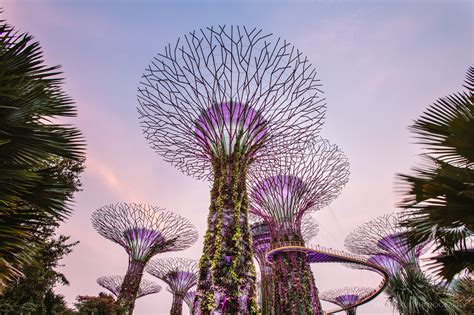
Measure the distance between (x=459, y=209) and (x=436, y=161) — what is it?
2.73 ft

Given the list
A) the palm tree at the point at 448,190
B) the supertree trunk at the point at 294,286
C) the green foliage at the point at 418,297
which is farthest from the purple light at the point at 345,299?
the palm tree at the point at 448,190

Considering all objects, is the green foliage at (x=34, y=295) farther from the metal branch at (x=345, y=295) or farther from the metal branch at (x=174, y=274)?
the metal branch at (x=345, y=295)

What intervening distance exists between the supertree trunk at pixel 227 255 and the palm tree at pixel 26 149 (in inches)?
146

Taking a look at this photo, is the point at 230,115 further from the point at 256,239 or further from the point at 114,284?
the point at 114,284

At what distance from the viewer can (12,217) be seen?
3.79 m

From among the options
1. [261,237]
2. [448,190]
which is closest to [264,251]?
[261,237]

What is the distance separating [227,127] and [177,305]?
24912 millimetres

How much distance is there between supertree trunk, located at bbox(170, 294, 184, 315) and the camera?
27.6 metres

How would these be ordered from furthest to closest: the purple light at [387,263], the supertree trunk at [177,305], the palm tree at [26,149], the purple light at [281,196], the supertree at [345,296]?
1. the supertree at [345,296]
2. the supertree trunk at [177,305]
3. the purple light at [387,263]
4. the purple light at [281,196]
5. the palm tree at [26,149]

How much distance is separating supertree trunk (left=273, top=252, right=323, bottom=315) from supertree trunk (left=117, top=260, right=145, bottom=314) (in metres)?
10.1

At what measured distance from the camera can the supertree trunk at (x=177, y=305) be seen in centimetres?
2762

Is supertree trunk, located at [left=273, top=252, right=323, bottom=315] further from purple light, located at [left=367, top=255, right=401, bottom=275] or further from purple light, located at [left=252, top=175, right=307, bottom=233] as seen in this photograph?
purple light, located at [left=367, top=255, right=401, bottom=275]

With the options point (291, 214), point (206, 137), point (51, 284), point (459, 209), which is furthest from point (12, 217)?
point (291, 214)

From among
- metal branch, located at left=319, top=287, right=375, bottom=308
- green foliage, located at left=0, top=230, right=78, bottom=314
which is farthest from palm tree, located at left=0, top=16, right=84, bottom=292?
metal branch, located at left=319, top=287, right=375, bottom=308
